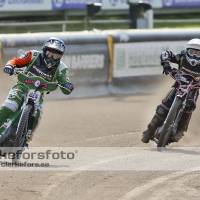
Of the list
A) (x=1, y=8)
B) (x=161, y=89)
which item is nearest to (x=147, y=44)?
(x=161, y=89)

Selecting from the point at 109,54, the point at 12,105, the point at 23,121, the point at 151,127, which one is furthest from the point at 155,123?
the point at 109,54

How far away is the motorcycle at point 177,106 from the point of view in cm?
1067

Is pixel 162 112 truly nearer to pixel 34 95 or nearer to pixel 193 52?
pixel 193 52

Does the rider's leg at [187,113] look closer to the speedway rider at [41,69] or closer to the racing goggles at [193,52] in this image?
the racing goggles at [193,52]

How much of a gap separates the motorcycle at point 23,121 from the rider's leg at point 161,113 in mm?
2409

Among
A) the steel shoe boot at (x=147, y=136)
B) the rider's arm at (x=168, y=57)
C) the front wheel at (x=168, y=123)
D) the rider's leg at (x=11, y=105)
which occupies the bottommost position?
the steel shoe boot at (x=147, y=136)

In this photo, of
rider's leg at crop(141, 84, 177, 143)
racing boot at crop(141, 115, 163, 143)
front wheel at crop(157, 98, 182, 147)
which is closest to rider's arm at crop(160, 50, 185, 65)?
rider's leg at crop(141, 84, 177, 143)

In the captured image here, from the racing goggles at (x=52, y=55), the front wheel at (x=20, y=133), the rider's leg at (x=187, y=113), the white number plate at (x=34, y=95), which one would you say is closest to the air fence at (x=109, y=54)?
the rider's leg at (x=187, y=113)

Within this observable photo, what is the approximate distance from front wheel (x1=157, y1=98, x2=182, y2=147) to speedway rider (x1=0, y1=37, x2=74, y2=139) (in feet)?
6.55

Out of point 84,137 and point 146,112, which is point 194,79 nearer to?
point 84,137

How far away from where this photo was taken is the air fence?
16.0m

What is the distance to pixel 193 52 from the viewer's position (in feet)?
36.0

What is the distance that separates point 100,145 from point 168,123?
142 centimetres

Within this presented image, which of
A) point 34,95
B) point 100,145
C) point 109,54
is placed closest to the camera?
point 34,95
